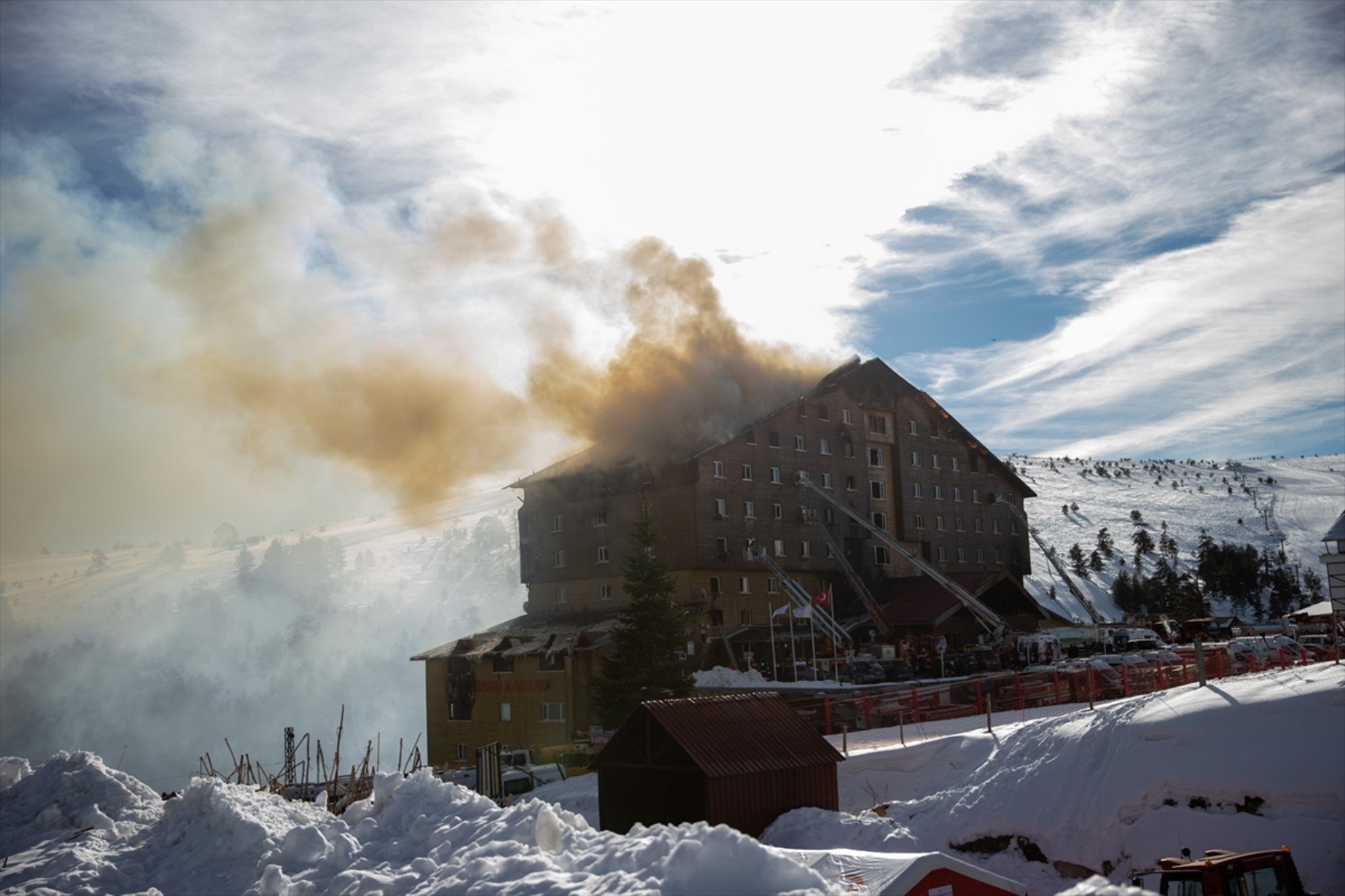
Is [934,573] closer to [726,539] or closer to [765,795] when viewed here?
[726,539]

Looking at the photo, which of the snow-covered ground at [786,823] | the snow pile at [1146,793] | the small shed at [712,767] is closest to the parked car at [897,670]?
the snow-covered ground at [786,823]

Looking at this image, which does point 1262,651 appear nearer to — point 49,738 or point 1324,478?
point 49,738

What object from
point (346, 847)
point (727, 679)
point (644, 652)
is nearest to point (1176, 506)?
point (727, 679)

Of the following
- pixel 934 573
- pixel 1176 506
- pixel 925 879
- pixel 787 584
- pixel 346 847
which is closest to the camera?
pixel 925 879

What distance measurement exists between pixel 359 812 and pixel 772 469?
136ft

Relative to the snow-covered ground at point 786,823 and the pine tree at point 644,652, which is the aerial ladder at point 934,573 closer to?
the pine tree at point 644,652

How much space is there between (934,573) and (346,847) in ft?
144

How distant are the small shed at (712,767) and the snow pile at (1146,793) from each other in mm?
824

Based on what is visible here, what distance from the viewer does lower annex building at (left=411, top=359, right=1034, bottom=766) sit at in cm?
5253

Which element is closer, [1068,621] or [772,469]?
[772,469]

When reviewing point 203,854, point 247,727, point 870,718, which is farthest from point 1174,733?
point 247,727

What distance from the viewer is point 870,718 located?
35156 mm

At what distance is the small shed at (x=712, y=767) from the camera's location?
2255 centimetres

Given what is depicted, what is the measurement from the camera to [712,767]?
22500mm
